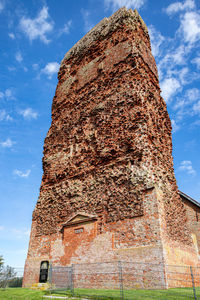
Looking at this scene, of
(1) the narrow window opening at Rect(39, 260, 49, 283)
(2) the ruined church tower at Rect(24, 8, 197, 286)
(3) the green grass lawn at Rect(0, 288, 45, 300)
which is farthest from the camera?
(1) the narrow window opening at Rect(39, 260, 49, 283)

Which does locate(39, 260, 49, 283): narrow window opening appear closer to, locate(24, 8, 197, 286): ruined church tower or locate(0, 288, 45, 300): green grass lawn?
locate(24, 8, 197, 286): ruined church tower

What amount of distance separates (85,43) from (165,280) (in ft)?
49.8

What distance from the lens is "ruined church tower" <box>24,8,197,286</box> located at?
31.7 feet

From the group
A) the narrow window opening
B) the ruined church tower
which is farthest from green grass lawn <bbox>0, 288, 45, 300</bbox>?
the narrow window opening

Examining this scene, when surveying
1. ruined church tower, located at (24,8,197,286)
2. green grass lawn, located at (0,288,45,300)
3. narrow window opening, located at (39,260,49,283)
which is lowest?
green grass lawn, located at (0,288,45,300)

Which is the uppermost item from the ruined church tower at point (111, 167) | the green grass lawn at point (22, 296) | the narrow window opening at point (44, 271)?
the ruined church tower at point (111, 167)

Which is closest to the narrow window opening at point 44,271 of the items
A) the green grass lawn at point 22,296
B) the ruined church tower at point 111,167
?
the ruined church tower at point 111,167

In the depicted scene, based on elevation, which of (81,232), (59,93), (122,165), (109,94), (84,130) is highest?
(59,93)

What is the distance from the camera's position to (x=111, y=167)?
448 inches

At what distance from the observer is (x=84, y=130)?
13656mm

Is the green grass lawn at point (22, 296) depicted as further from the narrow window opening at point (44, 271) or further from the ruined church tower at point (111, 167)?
the narrow window opening at point (44, 271)

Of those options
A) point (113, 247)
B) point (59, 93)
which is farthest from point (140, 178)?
point (59, 93)

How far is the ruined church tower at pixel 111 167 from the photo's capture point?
31.7ft

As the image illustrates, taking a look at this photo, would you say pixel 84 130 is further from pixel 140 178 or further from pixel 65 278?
A: pixel 65 278
